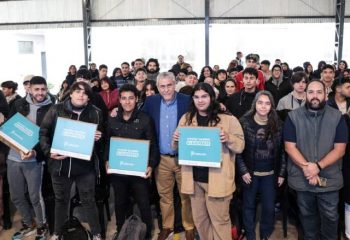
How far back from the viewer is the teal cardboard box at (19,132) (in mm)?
3143

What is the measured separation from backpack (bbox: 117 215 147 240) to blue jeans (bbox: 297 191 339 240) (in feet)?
4.32

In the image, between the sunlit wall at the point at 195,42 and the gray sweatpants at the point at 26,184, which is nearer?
the gray sweatpants at the point at 26,184

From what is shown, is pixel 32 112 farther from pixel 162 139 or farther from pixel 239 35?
pixel 239 35

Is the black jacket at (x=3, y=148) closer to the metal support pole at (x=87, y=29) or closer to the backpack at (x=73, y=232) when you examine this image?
the backpack at (x=73, y=232)

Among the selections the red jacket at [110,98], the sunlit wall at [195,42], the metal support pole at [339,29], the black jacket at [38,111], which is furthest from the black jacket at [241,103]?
the metal support pole at [339,29]

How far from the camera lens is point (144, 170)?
2.96 m

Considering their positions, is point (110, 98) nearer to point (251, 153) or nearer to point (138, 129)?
point (138, 129)

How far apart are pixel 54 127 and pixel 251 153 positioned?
1665 millimetres

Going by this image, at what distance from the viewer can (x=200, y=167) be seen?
2.81 m

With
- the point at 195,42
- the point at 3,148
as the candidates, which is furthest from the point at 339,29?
the point at 3,148

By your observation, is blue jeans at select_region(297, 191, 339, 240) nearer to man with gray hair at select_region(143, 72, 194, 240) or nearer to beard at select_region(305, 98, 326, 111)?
beard at select_region(305, 98, 326, 111)

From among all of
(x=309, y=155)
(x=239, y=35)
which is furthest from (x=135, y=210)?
(x=239, y=35)

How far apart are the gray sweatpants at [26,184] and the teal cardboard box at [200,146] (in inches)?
58.0

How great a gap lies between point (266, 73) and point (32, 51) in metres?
11.1
